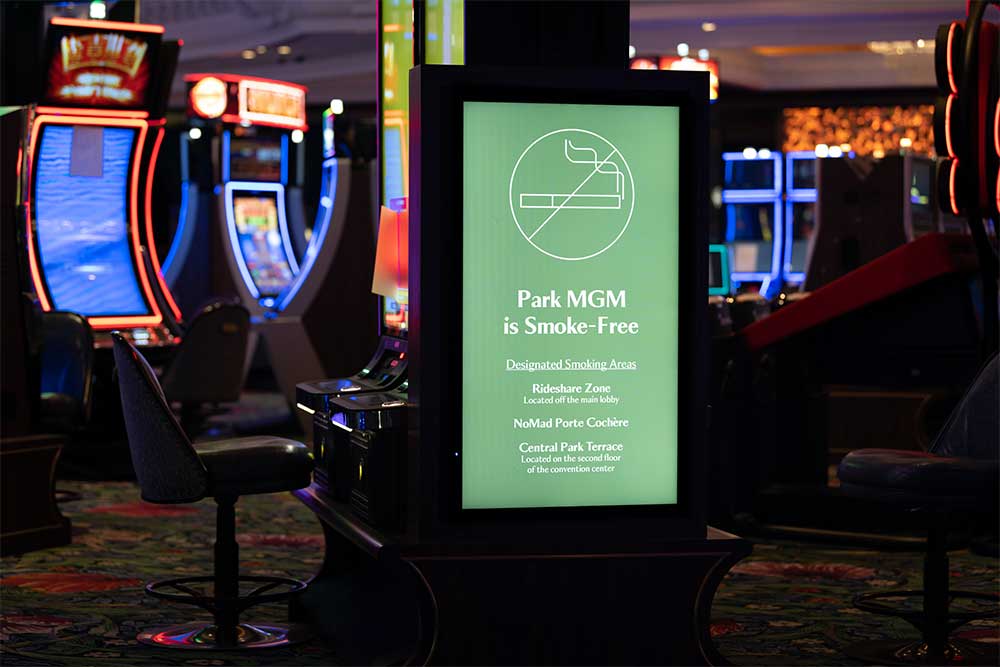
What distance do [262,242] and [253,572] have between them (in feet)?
21.4

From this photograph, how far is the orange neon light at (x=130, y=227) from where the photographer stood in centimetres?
691

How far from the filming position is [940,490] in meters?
3.47

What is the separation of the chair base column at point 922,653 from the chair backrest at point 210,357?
4.35 m

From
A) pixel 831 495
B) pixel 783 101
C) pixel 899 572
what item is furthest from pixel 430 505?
pixel 783 101

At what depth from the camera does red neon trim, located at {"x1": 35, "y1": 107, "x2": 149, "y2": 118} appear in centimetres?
700

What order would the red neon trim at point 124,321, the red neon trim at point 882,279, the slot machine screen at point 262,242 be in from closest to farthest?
the red neon trim at point 882,279 < the red neon trim at point 124,321 < the slot machine screen at point 262,242

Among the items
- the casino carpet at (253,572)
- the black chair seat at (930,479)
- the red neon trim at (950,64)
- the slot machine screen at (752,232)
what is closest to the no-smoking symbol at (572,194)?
the black chair seat at (930,479)

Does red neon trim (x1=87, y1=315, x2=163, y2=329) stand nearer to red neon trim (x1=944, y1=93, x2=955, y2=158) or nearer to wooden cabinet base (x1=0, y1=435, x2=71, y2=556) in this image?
wooden cabinet base (x1=0, y1=435, x2=71, y2=556)

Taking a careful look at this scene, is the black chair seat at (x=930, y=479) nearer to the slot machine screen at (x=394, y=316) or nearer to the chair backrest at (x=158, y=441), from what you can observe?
the slot machine screen at (x=394, y=316)

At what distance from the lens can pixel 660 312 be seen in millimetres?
2906

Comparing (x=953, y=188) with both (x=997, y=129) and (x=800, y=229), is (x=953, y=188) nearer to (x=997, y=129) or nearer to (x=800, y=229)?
(x=997, y=129)

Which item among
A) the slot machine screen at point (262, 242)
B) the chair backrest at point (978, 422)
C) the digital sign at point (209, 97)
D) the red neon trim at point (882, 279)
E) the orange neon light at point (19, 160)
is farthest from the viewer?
the slot machine screen at point (262, 242)

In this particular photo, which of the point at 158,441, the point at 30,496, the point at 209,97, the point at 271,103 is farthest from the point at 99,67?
the point at 158,441

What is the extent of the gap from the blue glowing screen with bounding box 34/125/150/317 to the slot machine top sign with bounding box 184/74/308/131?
10.6 ft
